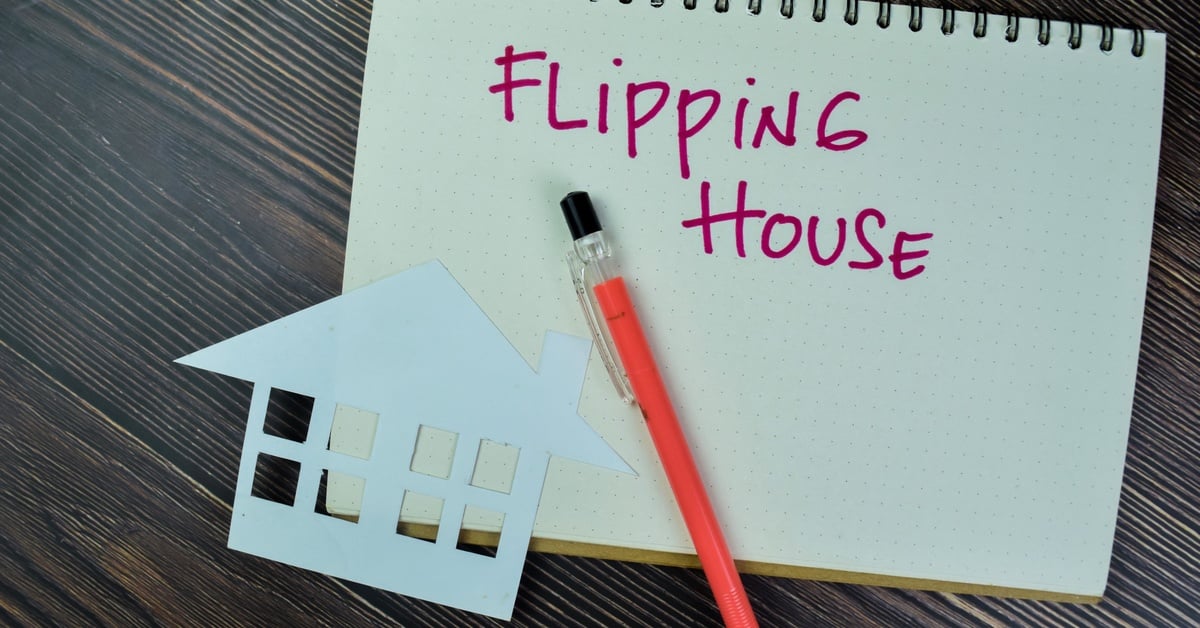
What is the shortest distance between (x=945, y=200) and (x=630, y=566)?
0.99 ft

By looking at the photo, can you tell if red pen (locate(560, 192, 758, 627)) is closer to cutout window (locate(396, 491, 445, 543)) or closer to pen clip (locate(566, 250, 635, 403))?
pen clip (locate(566, 250, 635, 403))

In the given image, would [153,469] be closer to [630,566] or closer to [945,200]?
[630,566]

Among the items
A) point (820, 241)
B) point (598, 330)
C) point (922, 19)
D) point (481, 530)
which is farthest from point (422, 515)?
point (922, 19)

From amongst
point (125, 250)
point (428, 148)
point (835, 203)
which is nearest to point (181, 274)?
point (125, 250)

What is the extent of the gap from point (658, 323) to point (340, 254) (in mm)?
202

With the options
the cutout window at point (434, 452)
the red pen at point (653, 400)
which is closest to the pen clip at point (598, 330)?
the red pen at point (653, 400)

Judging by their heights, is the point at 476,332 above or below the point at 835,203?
below

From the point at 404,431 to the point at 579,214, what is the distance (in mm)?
166

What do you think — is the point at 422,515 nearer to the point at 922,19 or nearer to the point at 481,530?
the point at 481,530

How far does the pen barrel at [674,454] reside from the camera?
42 centimetres

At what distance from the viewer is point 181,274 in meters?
0.46

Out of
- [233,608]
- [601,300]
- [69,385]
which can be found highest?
[601,300]

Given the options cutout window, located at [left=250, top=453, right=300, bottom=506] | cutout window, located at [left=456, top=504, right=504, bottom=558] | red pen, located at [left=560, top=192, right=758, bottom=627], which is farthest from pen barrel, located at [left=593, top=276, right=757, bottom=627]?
cutout window, located at [left=250, top=453, right=300, bottom=506]

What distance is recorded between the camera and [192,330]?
45cm
